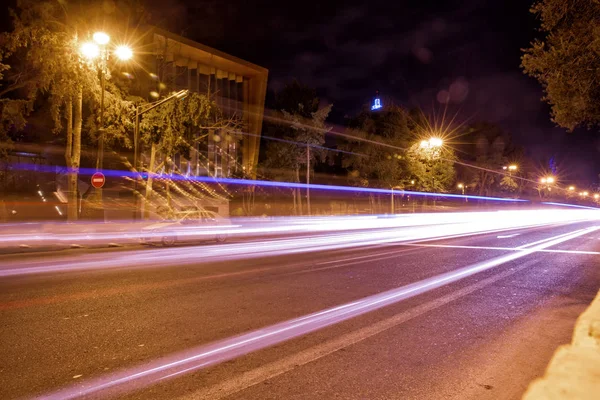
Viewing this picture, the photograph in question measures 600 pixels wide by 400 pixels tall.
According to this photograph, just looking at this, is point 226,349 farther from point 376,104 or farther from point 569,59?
point 376,104

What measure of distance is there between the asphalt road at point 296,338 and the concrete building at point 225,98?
27.6 metres

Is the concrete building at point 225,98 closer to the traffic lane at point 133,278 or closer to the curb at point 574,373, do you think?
the traffic lane at point 133,278

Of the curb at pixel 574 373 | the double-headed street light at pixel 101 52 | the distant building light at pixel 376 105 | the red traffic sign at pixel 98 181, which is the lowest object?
the curb at pixel 574 373

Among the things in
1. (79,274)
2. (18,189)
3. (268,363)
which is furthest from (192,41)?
(268,363)

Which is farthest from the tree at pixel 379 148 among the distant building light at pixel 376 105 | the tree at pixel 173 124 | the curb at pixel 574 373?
the curb at pixel 574 373

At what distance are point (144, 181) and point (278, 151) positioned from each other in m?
→ 14.2

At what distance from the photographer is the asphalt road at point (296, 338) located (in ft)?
13.7

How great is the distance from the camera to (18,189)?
117ft

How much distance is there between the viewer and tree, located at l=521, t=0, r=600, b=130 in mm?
9771

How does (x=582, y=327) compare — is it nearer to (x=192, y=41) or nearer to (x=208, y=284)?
(x=208, y=284)

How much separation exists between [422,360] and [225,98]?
39458 millimetres

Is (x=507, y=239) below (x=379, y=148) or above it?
below

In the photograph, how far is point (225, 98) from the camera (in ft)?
137

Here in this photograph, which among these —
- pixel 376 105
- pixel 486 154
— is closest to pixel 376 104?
pixel 376 105
